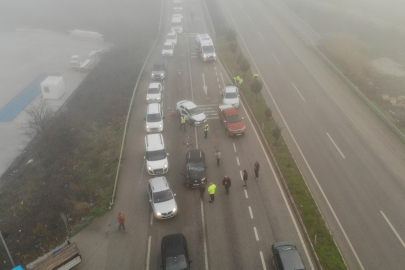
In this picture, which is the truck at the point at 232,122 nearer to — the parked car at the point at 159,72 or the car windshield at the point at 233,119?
the car windshield at the point at 233,119

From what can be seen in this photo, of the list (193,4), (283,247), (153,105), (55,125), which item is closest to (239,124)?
(153,105)

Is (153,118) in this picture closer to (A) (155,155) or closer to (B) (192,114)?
(B) (192,114)

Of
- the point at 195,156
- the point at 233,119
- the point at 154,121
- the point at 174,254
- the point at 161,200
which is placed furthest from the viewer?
the point at 154,121

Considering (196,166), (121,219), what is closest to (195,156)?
(196,166)

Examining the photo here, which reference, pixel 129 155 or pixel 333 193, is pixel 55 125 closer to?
pixel 129 155

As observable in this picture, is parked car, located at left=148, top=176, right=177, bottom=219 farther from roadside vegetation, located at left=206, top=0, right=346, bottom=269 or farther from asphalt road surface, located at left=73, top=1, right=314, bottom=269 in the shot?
roadside vegetation, located at left=206, top=0, right=346, bottom=269

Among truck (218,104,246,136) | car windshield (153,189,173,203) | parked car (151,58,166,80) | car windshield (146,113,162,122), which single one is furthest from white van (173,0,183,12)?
car windshield (153,189,173,203)

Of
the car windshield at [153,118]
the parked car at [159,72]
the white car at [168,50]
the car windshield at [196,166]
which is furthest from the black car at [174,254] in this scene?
the white car at [168,50]
